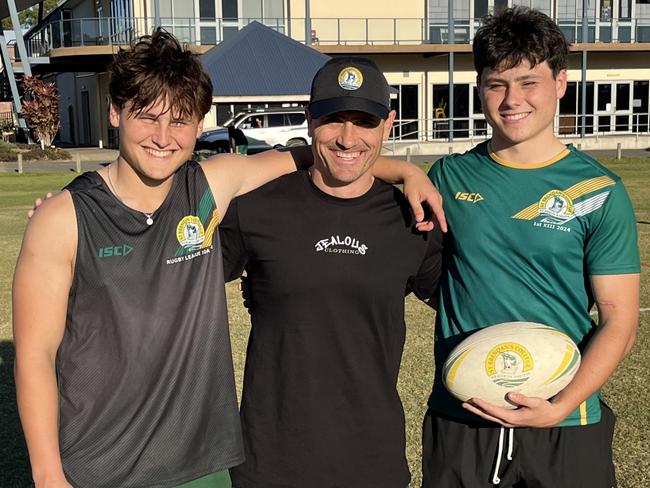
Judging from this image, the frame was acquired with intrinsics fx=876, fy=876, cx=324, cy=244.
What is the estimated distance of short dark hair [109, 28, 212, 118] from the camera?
2.71m

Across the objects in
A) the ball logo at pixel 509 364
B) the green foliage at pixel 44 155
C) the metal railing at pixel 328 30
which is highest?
the metal railing at pixel 328 30

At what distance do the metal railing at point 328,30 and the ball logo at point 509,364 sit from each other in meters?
34.8

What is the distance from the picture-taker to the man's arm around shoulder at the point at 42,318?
2521 mm

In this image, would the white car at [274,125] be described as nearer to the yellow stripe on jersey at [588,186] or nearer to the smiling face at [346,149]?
the smiling face at [346,149]

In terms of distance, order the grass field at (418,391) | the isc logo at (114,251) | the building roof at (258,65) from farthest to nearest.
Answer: the building roof at (258,65) < the grass field at (418,391) < the isc logo at (114,251)

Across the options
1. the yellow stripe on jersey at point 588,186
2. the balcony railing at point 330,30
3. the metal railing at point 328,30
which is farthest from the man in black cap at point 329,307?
the balcony railing at point 330,30

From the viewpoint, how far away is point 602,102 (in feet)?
131

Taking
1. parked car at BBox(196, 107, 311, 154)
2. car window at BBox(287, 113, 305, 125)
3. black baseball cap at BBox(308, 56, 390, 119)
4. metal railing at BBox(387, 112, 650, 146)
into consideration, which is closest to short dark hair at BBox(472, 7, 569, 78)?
black baseball cap at BBox(308, 56, 390, 119)

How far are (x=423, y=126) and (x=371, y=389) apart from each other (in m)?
36.4

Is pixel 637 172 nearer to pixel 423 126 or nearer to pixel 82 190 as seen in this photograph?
pixel 423 126

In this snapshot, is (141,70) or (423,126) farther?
(423,126)

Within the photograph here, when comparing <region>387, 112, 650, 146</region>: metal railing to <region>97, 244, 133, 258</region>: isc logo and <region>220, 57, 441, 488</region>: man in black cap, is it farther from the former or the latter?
<region>97, 244, 133, 258</region>: isc logo

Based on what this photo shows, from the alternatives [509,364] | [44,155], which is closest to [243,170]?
[509,364]

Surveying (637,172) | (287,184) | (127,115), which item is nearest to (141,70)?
(127,115)
